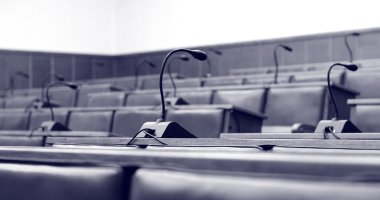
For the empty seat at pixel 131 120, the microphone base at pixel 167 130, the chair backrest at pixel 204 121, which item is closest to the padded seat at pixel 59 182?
the microphone base at pixel 167 130

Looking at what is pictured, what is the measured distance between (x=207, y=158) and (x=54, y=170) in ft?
0.37

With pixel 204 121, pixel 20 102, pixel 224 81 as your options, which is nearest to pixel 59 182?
pixel 204 121

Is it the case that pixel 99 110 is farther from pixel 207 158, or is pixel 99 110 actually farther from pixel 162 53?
pixel 162 53

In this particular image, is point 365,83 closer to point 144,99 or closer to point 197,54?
point 144,99

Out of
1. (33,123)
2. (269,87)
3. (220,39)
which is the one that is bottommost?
(33,123)

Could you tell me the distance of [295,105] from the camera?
1359 millimetres

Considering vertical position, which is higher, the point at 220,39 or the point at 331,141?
the point at 220,39

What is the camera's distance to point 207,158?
31 centimetres

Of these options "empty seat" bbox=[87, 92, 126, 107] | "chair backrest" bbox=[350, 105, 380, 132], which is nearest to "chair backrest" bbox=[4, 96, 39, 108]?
"empty seat" bbox=[87, 92, 126, 107]

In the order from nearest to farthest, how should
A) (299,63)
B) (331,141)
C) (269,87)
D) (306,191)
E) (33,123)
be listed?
(306,191)
(331,141)
(269,87)
(33,123)
(299,63)

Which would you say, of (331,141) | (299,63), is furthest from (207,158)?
(299,63)

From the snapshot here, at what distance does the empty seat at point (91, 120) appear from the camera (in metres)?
1.43

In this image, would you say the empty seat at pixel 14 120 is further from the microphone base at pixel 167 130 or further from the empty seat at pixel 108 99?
the microphone base at pixel 167 130

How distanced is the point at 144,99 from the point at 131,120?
22 centimetres
